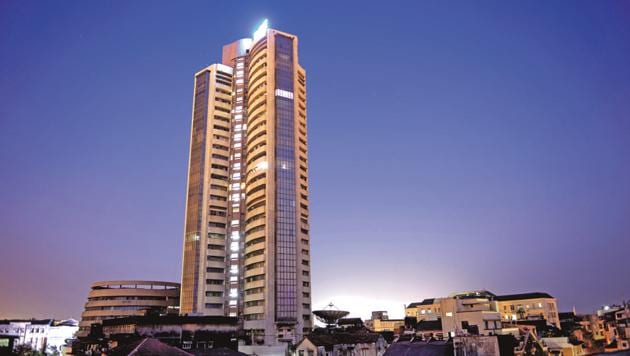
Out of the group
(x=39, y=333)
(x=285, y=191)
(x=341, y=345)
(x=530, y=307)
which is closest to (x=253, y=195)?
(x=285, y=191)

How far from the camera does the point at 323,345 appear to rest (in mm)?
97562

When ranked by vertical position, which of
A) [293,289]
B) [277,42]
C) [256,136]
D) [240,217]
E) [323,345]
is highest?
[277,42]

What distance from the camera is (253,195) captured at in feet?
513

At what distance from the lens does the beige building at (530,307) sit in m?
166

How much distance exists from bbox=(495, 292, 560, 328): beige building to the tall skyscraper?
79175mm

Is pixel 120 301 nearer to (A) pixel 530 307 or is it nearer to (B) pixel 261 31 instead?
(B) pixel 261 31

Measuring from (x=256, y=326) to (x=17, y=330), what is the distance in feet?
320

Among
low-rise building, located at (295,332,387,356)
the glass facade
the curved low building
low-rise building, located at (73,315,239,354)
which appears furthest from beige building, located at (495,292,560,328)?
the curved low building

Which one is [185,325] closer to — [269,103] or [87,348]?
[87,348]

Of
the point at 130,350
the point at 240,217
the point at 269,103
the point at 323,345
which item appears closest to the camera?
the point at 130,350

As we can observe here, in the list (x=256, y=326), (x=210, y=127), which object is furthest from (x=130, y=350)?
(x=210, y=127)

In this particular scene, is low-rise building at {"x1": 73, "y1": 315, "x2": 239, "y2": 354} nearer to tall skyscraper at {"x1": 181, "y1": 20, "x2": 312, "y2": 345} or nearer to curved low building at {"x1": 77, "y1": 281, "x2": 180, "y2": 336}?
tall skyscraper at {"x1": 181, "y1": 20, "x2": 312, "y2": 345}

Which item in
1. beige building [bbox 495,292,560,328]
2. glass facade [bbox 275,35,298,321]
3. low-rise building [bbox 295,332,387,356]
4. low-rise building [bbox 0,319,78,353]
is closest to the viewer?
low-rise building [bbox 295,332,387,356]

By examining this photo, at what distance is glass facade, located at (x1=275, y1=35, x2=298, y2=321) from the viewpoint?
141875 mm
